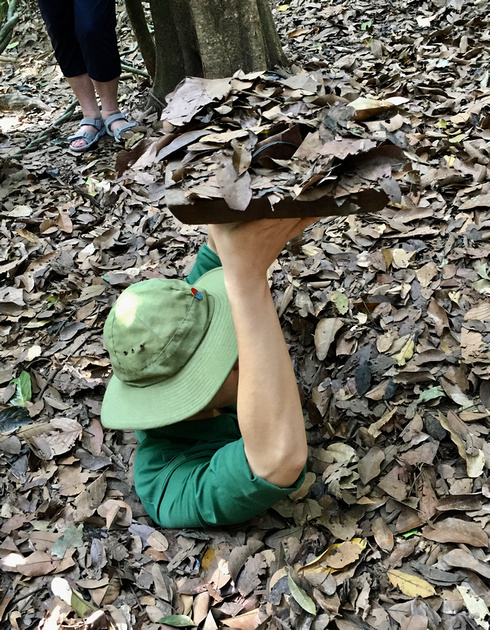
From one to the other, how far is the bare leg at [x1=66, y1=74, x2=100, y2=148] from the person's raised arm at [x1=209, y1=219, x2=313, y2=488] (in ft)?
10.2

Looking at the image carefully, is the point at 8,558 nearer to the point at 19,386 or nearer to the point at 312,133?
the point at 19,386

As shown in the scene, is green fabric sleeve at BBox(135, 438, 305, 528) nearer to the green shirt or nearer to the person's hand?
the green shirt

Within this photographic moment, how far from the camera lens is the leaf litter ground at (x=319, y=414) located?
1.73m

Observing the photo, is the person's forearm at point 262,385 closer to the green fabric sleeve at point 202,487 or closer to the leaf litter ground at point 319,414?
the green fabric sleeve at point 202,487

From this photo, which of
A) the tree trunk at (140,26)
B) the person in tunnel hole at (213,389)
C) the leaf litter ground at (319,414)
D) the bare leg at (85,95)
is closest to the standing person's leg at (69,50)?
the bare leg at (85,95)

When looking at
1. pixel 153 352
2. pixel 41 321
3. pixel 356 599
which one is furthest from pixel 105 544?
pixel 41 321

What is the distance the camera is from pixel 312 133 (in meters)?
1.43

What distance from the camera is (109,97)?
4086 millimetres

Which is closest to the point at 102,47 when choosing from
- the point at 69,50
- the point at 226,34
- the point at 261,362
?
the point at 69,50

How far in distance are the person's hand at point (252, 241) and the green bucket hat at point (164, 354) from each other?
13.3 inches

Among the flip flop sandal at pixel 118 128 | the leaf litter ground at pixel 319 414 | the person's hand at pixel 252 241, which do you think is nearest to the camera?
the person's hand at pixel 252 241

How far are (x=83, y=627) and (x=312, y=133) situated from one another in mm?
1567

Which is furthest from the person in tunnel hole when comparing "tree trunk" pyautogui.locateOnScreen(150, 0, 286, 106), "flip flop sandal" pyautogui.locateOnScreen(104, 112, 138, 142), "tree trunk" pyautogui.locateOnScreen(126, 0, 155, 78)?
"tree trunk" pyautogui.locateOnScreen(126, 0, 155, 78)

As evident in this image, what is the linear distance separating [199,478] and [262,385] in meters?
0.44
